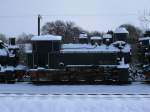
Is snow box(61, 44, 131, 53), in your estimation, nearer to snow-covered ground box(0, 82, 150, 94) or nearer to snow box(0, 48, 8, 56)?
snow box(0, 48, 8, 56)

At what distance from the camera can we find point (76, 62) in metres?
52.5

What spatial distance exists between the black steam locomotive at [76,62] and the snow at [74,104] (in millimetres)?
40097

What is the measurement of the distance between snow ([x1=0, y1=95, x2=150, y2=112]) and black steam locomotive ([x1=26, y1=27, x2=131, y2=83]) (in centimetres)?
4010

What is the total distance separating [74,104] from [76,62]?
141 feet

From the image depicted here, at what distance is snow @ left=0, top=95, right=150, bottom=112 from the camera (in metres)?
9.41

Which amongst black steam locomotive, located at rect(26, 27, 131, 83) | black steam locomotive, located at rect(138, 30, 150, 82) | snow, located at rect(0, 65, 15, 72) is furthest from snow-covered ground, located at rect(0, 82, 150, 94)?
snow, located at rect(0, 65, 15, 72)

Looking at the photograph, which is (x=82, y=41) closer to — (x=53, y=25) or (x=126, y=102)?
(x=53, y=25)

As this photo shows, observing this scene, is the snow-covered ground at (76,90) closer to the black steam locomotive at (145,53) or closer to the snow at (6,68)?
the black steam locomotive at (145,53)

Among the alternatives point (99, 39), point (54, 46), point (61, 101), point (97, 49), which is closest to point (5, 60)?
point (54, 46)

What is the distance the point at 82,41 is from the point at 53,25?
3961 centimetres

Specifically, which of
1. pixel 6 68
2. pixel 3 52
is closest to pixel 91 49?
pixel 6 68

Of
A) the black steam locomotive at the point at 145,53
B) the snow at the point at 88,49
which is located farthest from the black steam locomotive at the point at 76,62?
the black steam locomotive at the point at 145,53

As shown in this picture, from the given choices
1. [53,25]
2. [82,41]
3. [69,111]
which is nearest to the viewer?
[69,111]

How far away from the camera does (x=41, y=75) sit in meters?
50.2
